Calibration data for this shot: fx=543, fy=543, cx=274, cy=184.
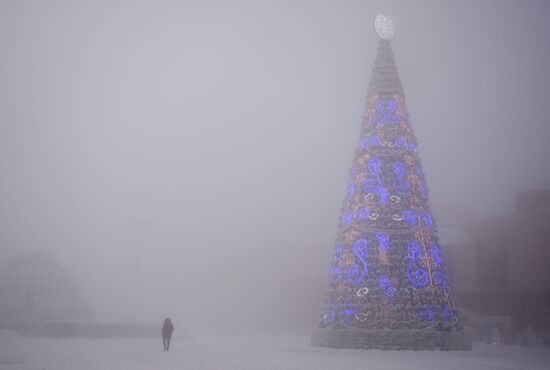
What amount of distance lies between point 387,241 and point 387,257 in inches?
30.5

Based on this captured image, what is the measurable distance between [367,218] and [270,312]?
41365 millimetres

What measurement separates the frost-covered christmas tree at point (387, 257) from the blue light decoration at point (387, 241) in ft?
0.15

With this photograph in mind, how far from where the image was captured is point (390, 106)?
91.1 feet

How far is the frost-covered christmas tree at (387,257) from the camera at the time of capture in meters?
24.6

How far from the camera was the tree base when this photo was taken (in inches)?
953

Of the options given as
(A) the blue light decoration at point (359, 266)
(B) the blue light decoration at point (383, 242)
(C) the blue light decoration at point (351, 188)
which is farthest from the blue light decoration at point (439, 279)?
(C) the blue light decoration at point (351, 188)

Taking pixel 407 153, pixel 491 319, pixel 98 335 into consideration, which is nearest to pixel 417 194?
pixel 407 153

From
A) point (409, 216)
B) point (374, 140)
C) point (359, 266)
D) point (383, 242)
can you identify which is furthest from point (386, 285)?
point (374, 140)

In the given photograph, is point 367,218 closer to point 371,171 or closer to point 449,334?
point 371,171

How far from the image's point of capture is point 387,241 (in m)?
25.5

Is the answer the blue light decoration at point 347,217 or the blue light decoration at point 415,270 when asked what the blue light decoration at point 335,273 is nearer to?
the blue light decoration at point 347,217

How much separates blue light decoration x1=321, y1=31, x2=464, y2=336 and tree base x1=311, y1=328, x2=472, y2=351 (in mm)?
322

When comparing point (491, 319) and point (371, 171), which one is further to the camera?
point (491, 319)

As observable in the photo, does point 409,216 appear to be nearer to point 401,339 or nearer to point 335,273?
point 335,273
